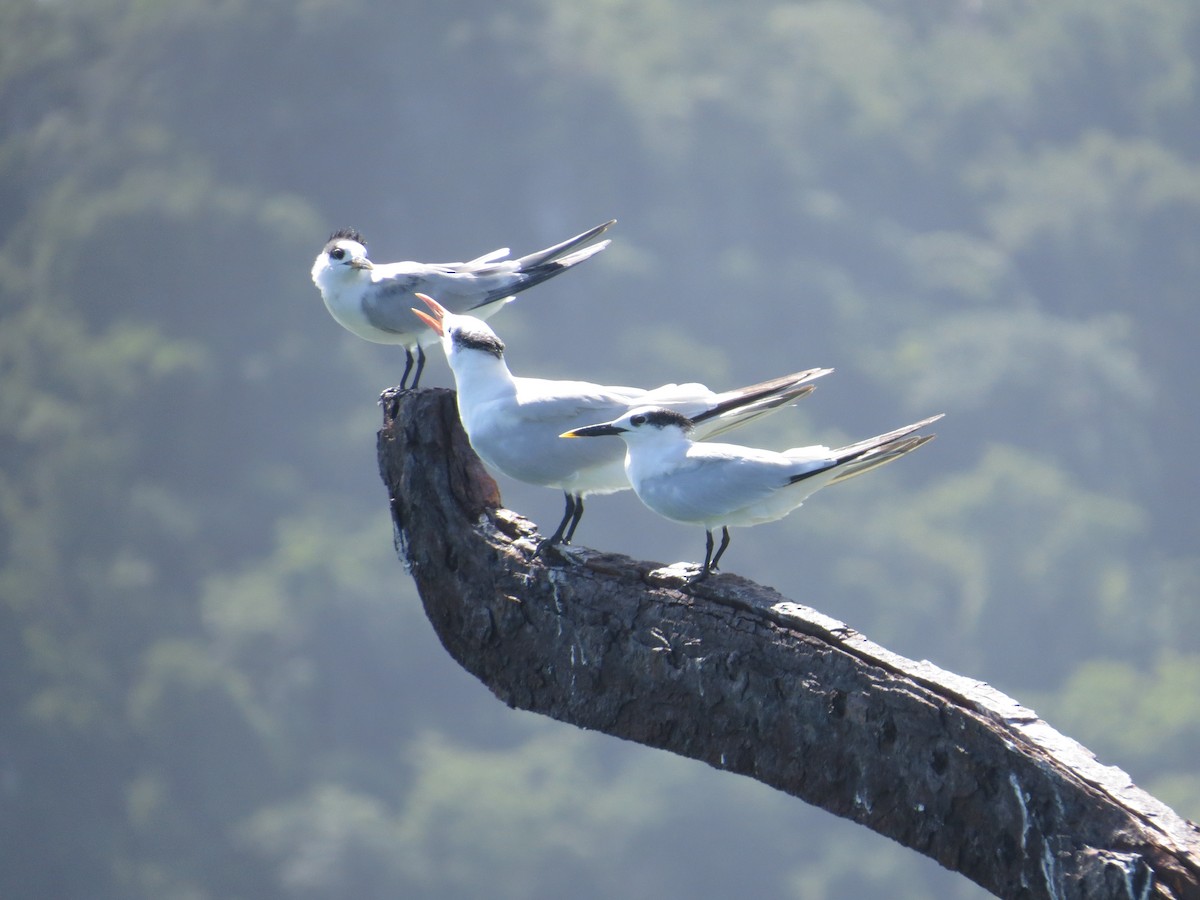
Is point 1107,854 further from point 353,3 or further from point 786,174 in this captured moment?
point 353,3

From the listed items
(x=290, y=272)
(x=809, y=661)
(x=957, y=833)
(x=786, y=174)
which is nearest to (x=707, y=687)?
(x=809, y=661)

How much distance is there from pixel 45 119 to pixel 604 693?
222ft

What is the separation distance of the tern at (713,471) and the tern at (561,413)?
15 cm

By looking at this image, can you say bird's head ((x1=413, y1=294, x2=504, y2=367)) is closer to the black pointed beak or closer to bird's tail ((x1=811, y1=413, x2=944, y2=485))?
the black pointed beak

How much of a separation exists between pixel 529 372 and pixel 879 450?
52252mm

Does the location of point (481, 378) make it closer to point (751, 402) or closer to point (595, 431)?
point (595, 431)

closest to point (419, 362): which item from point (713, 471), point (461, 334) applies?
point (461, 334)

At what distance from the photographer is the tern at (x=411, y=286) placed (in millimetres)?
7863

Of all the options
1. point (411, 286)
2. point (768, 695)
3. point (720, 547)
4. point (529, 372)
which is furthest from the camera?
point (529, 372)

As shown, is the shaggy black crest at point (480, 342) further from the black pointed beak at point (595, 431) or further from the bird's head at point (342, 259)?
the bird's head at point (342, 259)

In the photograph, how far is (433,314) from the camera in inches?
304

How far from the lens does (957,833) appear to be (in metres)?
5.12

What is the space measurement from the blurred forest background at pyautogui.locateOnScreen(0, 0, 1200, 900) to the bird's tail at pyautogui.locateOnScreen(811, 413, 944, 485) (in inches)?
→ 1650

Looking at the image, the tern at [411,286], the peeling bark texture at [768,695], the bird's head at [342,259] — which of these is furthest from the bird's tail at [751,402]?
the bird's head at [342,259]
